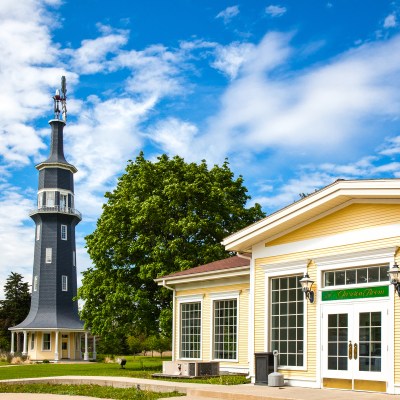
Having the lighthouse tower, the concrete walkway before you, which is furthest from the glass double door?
the lighthouse tower

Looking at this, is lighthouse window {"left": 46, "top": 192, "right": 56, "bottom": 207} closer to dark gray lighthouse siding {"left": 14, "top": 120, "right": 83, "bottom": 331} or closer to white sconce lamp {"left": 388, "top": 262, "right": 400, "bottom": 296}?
dark gray lighthouse siding {"left": 14, "top": 120, "right": 83, "bottom": 331}

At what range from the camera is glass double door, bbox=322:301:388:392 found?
14.1m

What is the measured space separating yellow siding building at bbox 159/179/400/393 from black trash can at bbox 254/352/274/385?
5.8 inches

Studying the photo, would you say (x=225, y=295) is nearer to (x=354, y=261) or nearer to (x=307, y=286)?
(x=307, y=286)

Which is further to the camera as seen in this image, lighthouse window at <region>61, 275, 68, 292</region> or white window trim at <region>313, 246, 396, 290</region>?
lighthouse window at <region>61, 275, 68, 292</region>

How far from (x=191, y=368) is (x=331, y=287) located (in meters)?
5.15

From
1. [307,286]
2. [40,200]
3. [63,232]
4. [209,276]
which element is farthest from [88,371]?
[40,200]

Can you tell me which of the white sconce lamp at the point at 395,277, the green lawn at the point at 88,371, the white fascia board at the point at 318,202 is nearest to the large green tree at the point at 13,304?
the green lawn at the point at 88,371

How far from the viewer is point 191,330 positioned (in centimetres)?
2156

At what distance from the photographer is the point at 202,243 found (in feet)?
99.9

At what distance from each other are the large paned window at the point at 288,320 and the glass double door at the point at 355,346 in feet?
3.02

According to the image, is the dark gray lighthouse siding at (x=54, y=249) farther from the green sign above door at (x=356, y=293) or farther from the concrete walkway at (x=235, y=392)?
the green sign above door at (x=356, y=293)

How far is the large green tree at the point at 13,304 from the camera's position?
60.5 metres

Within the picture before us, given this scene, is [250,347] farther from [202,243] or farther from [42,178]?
[42,178]
